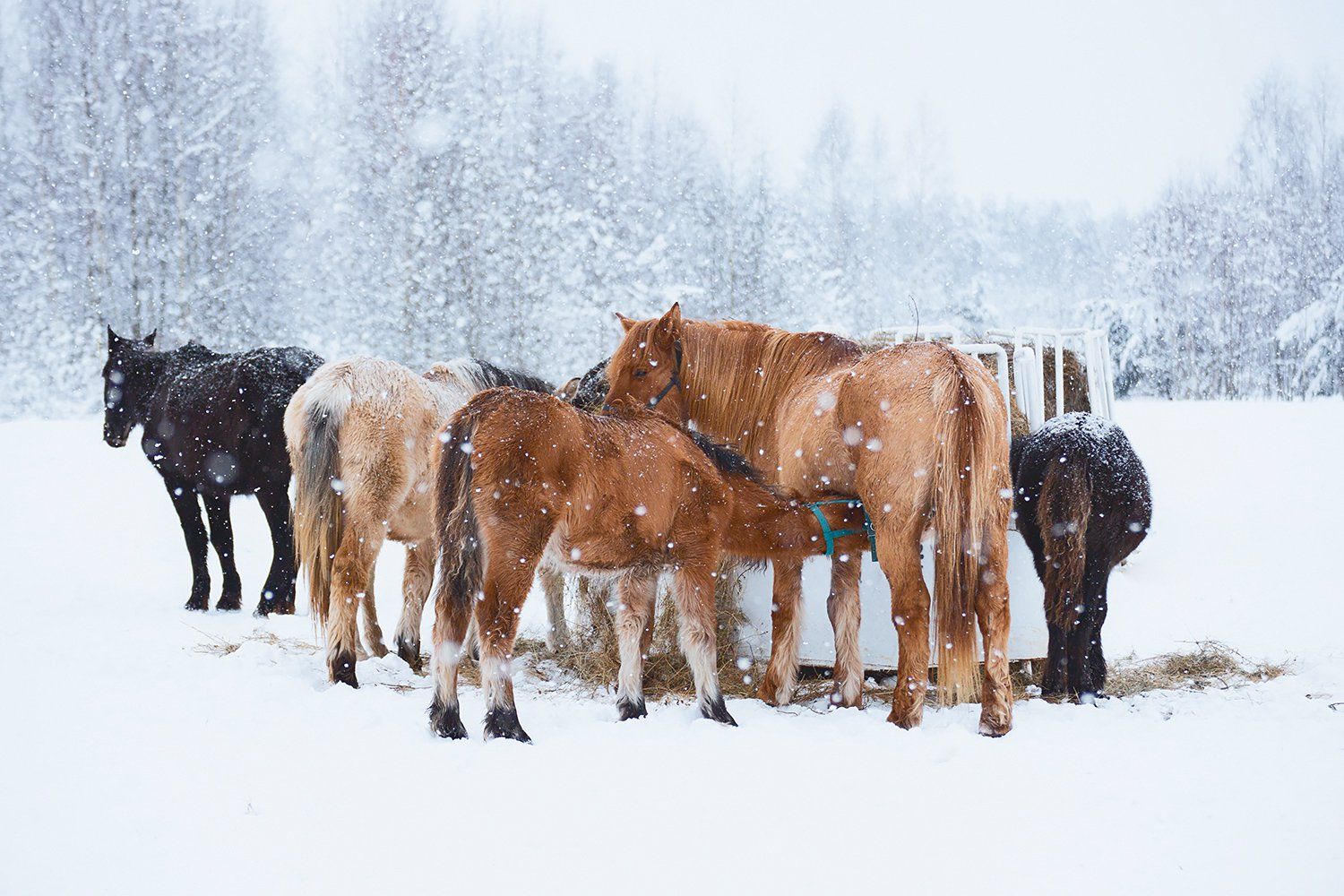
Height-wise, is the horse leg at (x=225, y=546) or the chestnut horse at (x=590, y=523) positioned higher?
the chestnut horse at (x=590, y=523)

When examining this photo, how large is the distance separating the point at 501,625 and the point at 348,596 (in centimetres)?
151

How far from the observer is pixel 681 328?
558 centimetres

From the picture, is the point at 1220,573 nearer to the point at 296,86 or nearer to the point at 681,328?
the point at 681,328

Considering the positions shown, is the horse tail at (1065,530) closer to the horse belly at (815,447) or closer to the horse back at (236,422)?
the horse belly at (815,447)

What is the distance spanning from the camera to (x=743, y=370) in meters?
5.49

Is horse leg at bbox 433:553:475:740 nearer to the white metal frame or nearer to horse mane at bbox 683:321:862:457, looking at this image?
horse mane at bbox 683:321:862:457

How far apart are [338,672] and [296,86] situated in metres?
19.3

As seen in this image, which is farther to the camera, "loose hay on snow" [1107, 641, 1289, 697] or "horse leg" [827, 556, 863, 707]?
"loose hay on snow" [1107, 641, 1289, 697]

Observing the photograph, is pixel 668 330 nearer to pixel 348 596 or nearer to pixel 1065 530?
pixel 348 596

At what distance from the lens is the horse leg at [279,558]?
7246mm

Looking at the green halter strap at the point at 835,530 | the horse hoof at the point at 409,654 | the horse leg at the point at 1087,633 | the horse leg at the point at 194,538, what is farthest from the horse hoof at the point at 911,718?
the horse leg at the point at 194,538

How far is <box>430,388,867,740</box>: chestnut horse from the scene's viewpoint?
3.87 metres

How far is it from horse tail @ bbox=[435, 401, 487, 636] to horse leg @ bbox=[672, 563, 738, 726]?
104cm

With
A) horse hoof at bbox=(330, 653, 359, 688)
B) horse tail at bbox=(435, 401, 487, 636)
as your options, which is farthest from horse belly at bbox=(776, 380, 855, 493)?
horse hoof at bbox=(330, 653, 359, 688)
